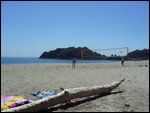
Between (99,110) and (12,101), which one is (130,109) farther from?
(12,101)

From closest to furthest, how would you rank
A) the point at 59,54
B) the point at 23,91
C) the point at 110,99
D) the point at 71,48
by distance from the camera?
the point at 110,99
the point at 23,91
the point at 71,48
the point at 59,54

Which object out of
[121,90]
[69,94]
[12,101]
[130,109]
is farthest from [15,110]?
[121,90]

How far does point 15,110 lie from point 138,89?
6146 millimetres

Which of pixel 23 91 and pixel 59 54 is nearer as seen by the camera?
pixel 23 91

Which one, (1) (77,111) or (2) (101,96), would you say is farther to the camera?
(2) (101,96)

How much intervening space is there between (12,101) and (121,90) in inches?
190

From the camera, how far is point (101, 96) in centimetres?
1005

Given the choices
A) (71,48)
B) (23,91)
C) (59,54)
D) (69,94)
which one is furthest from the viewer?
(59,54)

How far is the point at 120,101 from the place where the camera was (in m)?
9.13

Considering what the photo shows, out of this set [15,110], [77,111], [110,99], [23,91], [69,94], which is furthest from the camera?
[23,91]

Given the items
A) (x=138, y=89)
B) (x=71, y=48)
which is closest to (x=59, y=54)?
(x=71, y=48)

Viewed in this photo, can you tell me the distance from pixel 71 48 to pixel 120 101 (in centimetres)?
8794

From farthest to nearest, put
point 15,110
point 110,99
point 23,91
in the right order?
point 23,91 < point 110,99 < point 15,110

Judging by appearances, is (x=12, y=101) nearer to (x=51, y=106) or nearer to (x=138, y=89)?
(x=51, y=106)
